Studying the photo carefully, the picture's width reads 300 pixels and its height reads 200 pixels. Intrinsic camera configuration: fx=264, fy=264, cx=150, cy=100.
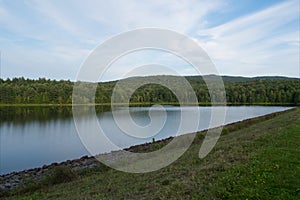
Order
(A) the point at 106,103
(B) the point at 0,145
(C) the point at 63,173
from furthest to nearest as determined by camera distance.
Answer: (A) the point at 106,103 < (B) the point at 0,145 < (C) the point at 63,173

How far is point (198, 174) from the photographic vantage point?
25.2 feet

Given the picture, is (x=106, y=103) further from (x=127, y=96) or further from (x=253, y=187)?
(x=253, y=187)

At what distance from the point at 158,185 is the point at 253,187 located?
266 centimetres

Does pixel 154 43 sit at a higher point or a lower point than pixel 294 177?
higher

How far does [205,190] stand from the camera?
6102 mm

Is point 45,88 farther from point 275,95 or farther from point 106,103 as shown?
point 275,95

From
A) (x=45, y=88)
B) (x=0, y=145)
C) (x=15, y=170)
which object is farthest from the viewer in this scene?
(x=45, y=88)

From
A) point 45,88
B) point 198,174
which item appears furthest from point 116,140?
point 45,88

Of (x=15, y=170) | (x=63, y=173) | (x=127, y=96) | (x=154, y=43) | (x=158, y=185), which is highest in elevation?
(x=154, y=43)

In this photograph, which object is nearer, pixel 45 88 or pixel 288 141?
pixel 288 141

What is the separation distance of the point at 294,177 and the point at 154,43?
8729mm

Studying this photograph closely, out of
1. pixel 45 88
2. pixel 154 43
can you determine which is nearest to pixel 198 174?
pixel 154 43

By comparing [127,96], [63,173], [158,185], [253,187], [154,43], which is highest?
[154,43]

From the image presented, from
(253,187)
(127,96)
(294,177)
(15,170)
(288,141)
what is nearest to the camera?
(253,187)
